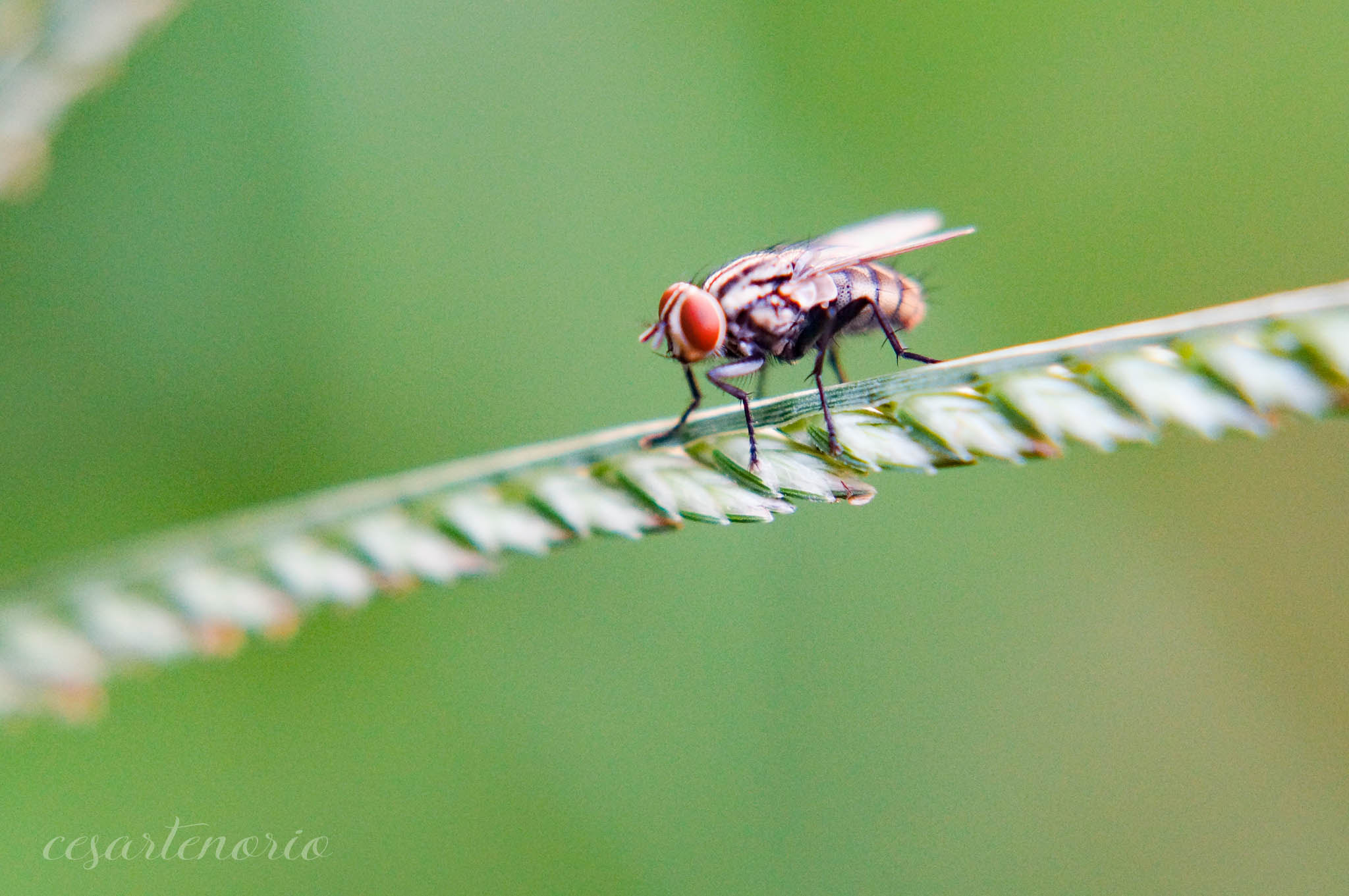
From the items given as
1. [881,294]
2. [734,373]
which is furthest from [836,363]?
[734,373]

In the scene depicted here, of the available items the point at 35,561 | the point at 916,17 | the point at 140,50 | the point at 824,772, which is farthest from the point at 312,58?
the point at 824,772

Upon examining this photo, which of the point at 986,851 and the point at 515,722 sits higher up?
the point at 515,722

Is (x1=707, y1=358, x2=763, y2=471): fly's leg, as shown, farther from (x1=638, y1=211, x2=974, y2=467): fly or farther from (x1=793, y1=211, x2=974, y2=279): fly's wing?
(x1=793, y1=211, x2=974, y2=279): fly's wing

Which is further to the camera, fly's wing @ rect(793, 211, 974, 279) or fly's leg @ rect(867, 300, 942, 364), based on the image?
fly's leg @ rect(867, 300, 942, 364)

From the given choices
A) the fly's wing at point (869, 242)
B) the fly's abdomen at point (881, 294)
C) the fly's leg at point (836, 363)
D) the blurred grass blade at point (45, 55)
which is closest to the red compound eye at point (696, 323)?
the fly's wing at point (869, 242)

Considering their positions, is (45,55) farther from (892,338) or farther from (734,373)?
(892,338)

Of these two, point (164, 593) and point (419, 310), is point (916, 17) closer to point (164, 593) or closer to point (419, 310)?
point (419, 310)

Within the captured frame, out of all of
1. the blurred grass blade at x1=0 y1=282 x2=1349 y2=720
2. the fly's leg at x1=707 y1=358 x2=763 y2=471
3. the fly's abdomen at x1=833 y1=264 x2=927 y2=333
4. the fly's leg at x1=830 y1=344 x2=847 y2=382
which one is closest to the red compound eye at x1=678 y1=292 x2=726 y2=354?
the fly's leg at x1=707 y1=358 x2=763 y2=471

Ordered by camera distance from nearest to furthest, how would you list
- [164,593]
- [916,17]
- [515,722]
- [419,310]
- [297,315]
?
[164,593]
[515,722]
[297,315]
[419,310]
[916,17]
